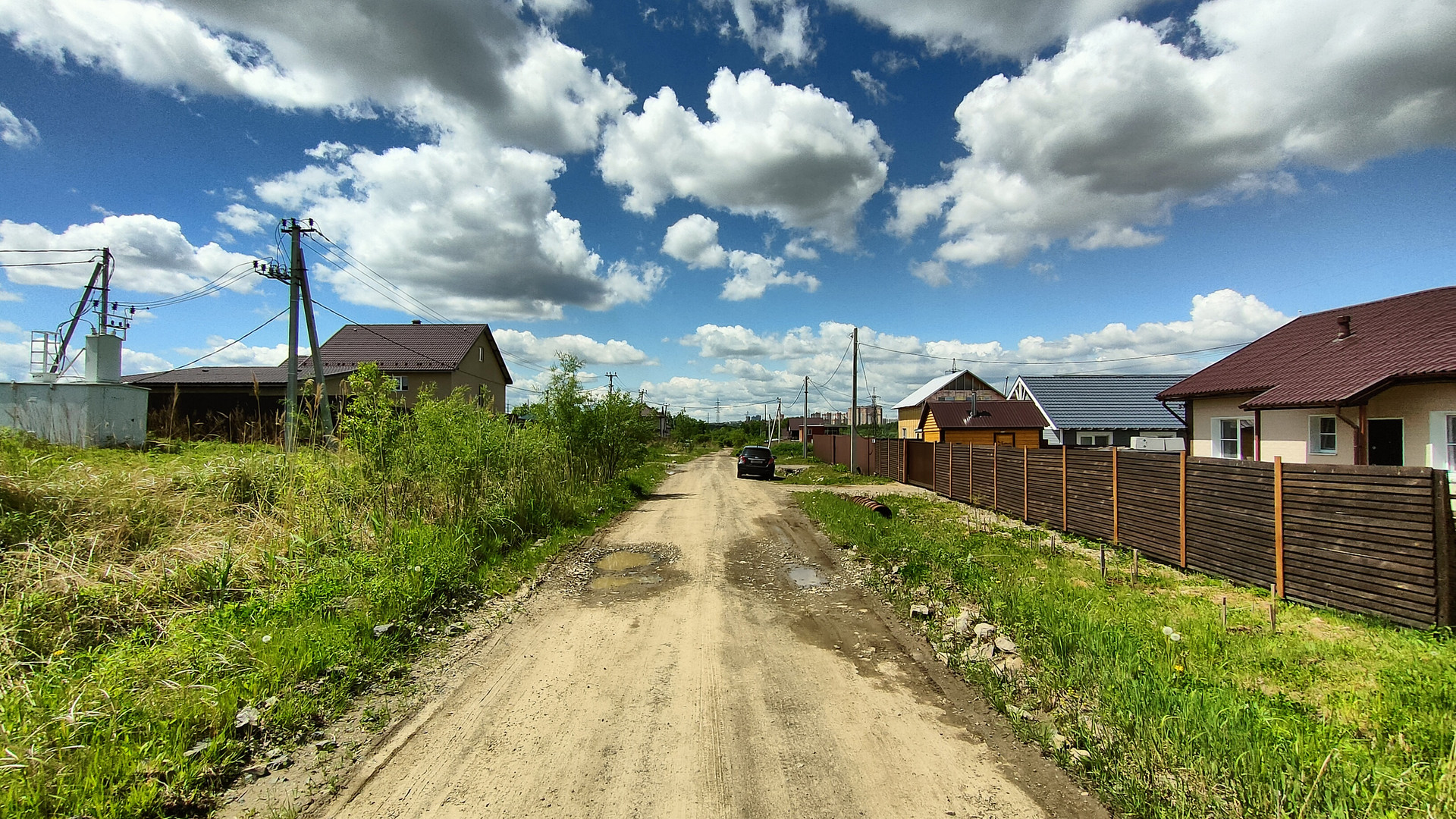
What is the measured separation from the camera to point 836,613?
618cm

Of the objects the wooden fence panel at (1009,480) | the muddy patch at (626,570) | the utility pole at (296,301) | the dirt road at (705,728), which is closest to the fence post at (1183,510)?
the wooden fence panel at (1009,480)

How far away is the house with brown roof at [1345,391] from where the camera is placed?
32.4ft

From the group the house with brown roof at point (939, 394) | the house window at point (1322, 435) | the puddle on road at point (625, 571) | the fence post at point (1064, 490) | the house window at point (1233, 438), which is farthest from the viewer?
the house with brown roof at point (939, 394)

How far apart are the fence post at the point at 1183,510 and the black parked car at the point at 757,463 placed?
18.1 m

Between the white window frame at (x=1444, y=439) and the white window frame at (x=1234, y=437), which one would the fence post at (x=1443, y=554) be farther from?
the white window frame at (x=1234, y=437)

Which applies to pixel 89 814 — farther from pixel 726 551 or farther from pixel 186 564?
pixel 726 551

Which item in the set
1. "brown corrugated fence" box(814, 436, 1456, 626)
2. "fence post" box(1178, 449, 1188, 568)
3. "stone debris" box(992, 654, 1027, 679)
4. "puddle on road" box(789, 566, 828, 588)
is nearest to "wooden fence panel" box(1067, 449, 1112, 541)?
"brown corrugated fence" box(814, 436, 1456, 626)

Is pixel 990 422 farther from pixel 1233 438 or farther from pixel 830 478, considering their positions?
pixel 1233 438

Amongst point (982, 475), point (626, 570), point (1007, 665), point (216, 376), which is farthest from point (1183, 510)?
point (216, 376)

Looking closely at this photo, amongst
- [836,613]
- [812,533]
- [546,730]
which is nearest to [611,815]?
[546,730]

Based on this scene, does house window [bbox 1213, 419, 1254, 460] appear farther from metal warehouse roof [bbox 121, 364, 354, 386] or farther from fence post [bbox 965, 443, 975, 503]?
metal warehouse roof [bbox 121, 364, 354, 386]

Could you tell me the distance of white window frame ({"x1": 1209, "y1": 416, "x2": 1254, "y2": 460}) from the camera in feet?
48.5

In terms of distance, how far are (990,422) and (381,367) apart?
1172 inches

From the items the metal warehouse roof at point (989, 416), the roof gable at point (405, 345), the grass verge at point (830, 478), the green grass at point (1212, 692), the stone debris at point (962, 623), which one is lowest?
the grass verge at point (830, 478)
